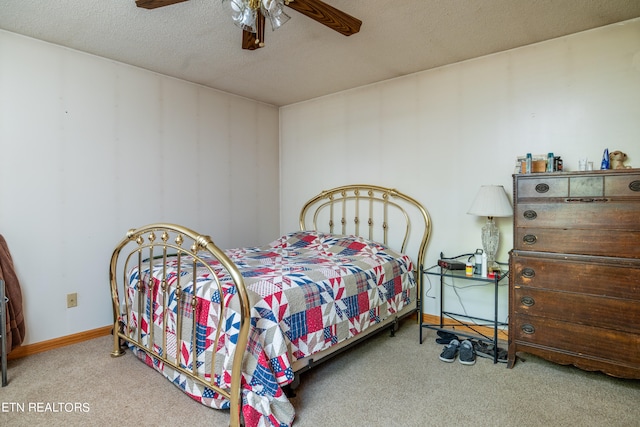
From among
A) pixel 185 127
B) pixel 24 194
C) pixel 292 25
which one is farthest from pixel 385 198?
pixel 24 194

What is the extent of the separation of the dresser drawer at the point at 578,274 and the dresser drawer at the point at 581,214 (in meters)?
0.20

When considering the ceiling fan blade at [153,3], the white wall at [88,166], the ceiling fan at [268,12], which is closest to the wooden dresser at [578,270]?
the ceiling fan at [268,12]

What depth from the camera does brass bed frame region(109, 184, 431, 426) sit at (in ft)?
5.44

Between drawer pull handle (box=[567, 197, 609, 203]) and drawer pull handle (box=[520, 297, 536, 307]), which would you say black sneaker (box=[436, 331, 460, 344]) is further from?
drawer pull handle (box=[567, 197, 609, 203])

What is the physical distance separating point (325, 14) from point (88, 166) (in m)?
2.26

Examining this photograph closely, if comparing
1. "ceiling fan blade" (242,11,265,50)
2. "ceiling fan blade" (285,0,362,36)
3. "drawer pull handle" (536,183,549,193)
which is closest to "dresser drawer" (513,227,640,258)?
"drawer pull handle" (536,183,549,193)

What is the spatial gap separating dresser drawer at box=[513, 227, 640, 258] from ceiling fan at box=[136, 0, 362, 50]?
173 centimetres

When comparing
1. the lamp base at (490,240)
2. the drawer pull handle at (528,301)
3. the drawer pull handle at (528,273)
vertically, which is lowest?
the drawer pull handle at (528,301)

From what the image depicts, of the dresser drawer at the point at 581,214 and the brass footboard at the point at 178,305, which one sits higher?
the dresser drawer at the point at 581,214

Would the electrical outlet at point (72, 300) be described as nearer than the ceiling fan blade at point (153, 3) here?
No

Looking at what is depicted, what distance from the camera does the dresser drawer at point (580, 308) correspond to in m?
2.04

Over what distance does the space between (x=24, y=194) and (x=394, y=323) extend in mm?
2965

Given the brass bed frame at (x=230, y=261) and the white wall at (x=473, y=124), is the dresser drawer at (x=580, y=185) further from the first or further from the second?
the brass bed frame at (x=230, y=261)

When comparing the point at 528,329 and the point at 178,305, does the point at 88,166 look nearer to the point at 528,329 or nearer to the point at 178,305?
the point at 178,305
